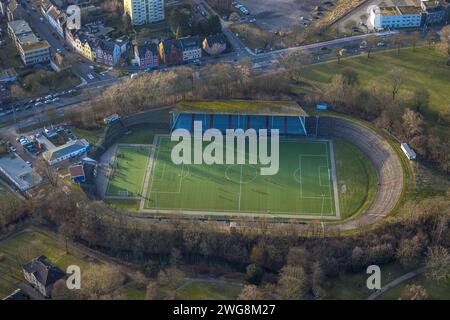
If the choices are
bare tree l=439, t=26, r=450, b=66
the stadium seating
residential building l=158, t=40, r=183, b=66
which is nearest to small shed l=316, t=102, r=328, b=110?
the stadium seating

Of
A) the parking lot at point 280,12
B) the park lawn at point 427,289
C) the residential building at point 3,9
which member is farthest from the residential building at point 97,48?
the park lawn at point 427,289

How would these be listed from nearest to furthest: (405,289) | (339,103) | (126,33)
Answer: (405,289) → (339,103) → (126,33)

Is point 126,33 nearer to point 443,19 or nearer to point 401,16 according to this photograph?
point 401,16

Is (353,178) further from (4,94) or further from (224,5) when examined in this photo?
(4,94)

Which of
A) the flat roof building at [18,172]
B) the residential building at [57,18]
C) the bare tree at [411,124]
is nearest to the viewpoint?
the flat roof building at [18,172]

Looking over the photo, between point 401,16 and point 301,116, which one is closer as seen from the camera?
point 301,116

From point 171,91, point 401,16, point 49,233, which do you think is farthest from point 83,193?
point 401,16

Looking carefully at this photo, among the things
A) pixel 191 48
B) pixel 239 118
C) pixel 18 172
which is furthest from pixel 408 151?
pixel 18 172

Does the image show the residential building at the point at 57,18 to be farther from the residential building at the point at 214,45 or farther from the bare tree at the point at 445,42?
the bare tree at the point at 445,42
